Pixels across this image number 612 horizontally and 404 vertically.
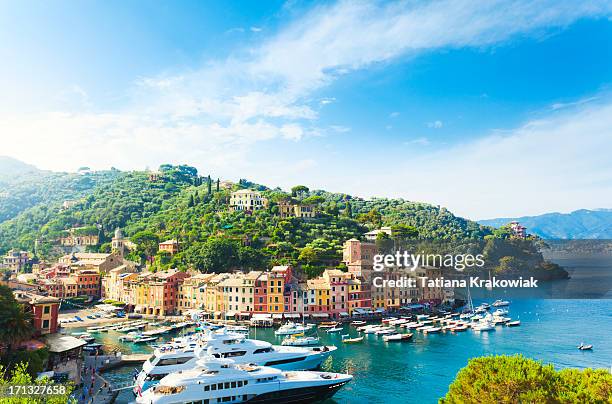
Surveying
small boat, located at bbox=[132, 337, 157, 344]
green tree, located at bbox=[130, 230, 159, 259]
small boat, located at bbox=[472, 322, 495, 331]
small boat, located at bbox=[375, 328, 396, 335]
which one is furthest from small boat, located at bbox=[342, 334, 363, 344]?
green tree, located at bbox=[130, 230, 159, 259]

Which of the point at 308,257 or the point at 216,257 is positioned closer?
the point at 216,257

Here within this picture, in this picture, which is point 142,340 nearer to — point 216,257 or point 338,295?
point 338,295

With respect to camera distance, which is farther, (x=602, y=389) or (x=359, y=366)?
(x=359, y=366)

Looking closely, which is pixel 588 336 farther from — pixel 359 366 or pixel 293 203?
pixel 293 203

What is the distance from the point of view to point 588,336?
50.1 metres

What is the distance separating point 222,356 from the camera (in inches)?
1143

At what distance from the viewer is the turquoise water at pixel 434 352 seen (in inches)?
1232

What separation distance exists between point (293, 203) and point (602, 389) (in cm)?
8869

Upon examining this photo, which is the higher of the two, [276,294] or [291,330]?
[276,294]

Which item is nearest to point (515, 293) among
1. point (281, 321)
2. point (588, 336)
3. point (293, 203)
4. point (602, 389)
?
point (588, 336)

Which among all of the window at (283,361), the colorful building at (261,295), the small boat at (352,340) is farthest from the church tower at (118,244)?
the window at (283,361)

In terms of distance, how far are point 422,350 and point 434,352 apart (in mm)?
1279

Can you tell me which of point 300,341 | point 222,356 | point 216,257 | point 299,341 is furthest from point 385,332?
point 216,257

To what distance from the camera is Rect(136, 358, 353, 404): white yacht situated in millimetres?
23578
